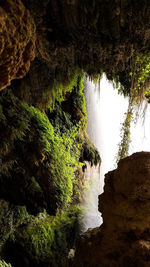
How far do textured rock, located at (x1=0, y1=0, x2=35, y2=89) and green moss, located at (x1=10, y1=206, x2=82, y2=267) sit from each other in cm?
325

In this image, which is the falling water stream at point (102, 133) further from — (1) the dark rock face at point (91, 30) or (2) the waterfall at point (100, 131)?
(1) the dark rock face at point (91, 30)

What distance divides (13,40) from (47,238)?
4.02 metres

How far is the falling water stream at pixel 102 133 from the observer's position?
618cm

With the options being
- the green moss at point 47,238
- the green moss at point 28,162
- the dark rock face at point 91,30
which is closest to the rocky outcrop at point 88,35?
the dark rock face at point 91,30

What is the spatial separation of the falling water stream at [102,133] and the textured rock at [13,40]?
3.51 metres

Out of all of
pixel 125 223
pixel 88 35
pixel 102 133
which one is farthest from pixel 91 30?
pixel 102 133

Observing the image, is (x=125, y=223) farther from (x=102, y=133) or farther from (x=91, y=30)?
(x=102, y=133)

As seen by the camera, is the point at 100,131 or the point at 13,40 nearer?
the point at 13,40

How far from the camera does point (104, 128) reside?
11.5 m

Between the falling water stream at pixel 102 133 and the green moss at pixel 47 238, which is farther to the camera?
the falling water stream at pixel 102 133

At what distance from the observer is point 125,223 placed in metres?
3.14

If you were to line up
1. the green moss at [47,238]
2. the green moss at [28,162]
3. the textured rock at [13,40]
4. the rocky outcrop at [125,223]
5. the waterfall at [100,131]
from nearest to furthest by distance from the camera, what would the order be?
the textured rock at [13,40]
the rocky outcrop at [125,223]
the green moss at [28,162]
the green moss at [47,238]
the waterfall at [100,131]

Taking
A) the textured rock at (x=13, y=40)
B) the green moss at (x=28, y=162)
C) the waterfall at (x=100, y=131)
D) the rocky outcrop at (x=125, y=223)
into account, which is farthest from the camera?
the waterfall at (x=100, y=131)

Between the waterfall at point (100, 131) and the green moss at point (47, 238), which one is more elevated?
the waterfall at point (100, 131)
